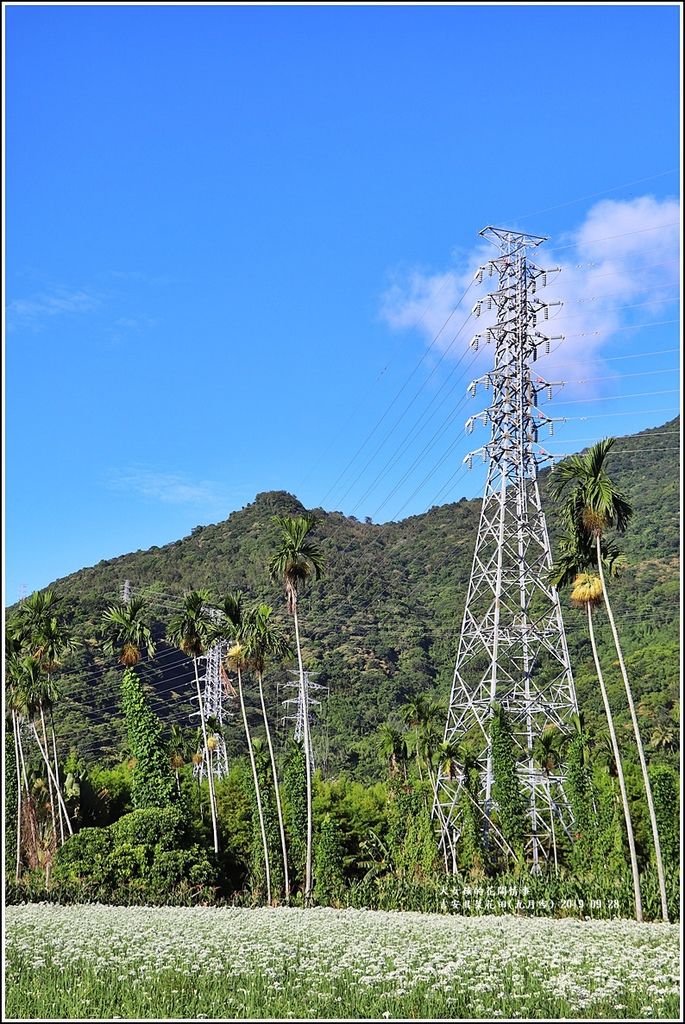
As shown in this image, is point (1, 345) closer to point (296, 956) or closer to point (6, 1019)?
point (6, 1019)

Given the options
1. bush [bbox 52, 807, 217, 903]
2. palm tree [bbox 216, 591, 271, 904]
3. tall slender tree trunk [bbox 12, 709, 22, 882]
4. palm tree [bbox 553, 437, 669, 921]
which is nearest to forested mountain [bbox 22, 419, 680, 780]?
palm tree [bbox 216, 591, 271, 904]

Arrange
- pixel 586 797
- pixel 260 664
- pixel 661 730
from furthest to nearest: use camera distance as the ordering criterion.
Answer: pixel 661 730
pixel 260 664
pixel 586 797

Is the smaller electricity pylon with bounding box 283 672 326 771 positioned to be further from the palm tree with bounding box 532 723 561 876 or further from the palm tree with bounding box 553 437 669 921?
the palm tree with bounding box 553 437 669 921

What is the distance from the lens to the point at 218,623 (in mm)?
50469

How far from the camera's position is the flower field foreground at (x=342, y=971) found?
1423cm

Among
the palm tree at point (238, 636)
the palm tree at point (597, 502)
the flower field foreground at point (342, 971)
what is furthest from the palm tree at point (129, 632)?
the palm tree at point (597, 502)

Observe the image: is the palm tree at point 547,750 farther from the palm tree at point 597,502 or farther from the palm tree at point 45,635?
the palm tree at point 45,635

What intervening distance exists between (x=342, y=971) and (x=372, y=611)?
105289 millimetres

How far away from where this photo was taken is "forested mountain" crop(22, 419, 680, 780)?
270 feet

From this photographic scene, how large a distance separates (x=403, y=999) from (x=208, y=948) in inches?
271

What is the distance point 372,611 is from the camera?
122 m

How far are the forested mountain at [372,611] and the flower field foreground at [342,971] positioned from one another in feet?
136

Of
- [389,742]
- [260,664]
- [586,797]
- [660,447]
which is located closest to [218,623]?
[260,664]

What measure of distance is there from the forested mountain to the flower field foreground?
41401mm
